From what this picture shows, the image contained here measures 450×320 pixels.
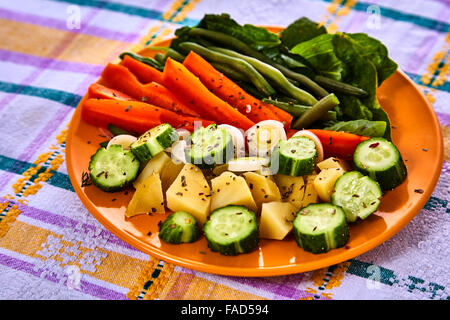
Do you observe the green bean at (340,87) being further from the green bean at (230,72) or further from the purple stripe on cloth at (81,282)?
the purple stripe on cloth at (81,282)

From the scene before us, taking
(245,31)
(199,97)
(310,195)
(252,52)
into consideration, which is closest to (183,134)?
(199,97)

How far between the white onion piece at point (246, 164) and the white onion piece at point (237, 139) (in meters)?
0.13

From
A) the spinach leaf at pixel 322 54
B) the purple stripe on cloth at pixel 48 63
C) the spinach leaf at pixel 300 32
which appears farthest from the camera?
the purple stripe on cloth at pixel 48 63

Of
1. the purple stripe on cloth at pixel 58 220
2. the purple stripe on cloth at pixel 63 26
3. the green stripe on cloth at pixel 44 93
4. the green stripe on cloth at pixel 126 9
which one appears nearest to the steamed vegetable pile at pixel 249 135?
the purple stripe on cloth at pixel 58 220

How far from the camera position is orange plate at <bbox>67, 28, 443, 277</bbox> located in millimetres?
2748

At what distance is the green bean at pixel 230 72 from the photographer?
157 inches

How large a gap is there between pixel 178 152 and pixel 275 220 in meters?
0.80

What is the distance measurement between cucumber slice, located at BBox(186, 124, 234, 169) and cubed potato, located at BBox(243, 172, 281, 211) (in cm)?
22

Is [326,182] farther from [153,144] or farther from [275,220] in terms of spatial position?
[153,144]

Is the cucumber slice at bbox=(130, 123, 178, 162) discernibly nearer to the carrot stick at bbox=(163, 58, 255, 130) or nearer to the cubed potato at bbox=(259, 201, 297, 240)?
the carrot stick at bbox=(163, 58, 255, 130)

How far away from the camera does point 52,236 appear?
10.7 ft

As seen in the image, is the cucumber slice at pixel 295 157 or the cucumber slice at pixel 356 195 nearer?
the cucumber slice at pixel 356 195

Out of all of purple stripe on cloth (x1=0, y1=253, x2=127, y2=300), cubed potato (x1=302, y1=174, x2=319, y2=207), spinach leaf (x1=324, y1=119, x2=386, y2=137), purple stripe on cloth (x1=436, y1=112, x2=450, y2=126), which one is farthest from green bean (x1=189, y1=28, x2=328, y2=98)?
purple stripe on cloth (x1=0, y1=253, x2=127, y2=300)

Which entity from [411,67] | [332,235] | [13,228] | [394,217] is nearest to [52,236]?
[13,228]
